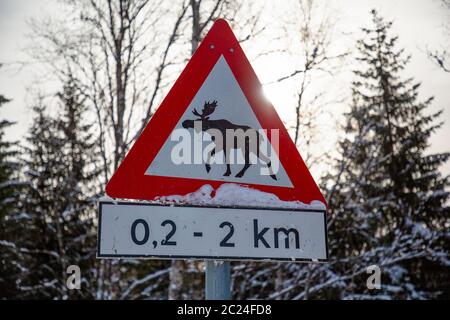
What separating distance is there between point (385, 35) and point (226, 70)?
15635mm

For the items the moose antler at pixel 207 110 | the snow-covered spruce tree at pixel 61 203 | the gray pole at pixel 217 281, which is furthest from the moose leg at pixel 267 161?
the snow-covered spruce tree at pixel 61 203

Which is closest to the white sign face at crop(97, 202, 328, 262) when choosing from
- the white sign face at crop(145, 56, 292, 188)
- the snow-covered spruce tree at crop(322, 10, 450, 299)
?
the white sign face at crop(145, 56, 292, 188)

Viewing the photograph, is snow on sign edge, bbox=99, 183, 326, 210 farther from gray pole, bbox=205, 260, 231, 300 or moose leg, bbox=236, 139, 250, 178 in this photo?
gray pole, bbox=205, 260, 231, 300

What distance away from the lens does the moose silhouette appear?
Result: 1706mm

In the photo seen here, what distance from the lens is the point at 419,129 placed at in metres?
15.6

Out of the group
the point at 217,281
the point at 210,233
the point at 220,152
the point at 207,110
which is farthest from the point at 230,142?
the point at 217,281

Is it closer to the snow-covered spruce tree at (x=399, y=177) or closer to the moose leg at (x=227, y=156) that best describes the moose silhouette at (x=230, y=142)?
the moose leg at (x=227, y=156)

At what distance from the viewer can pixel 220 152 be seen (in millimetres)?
1708

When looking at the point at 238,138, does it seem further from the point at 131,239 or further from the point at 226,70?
the point at 131,239

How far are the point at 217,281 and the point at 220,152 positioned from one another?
1.49 ft

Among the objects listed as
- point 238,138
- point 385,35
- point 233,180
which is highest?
point 385,35
